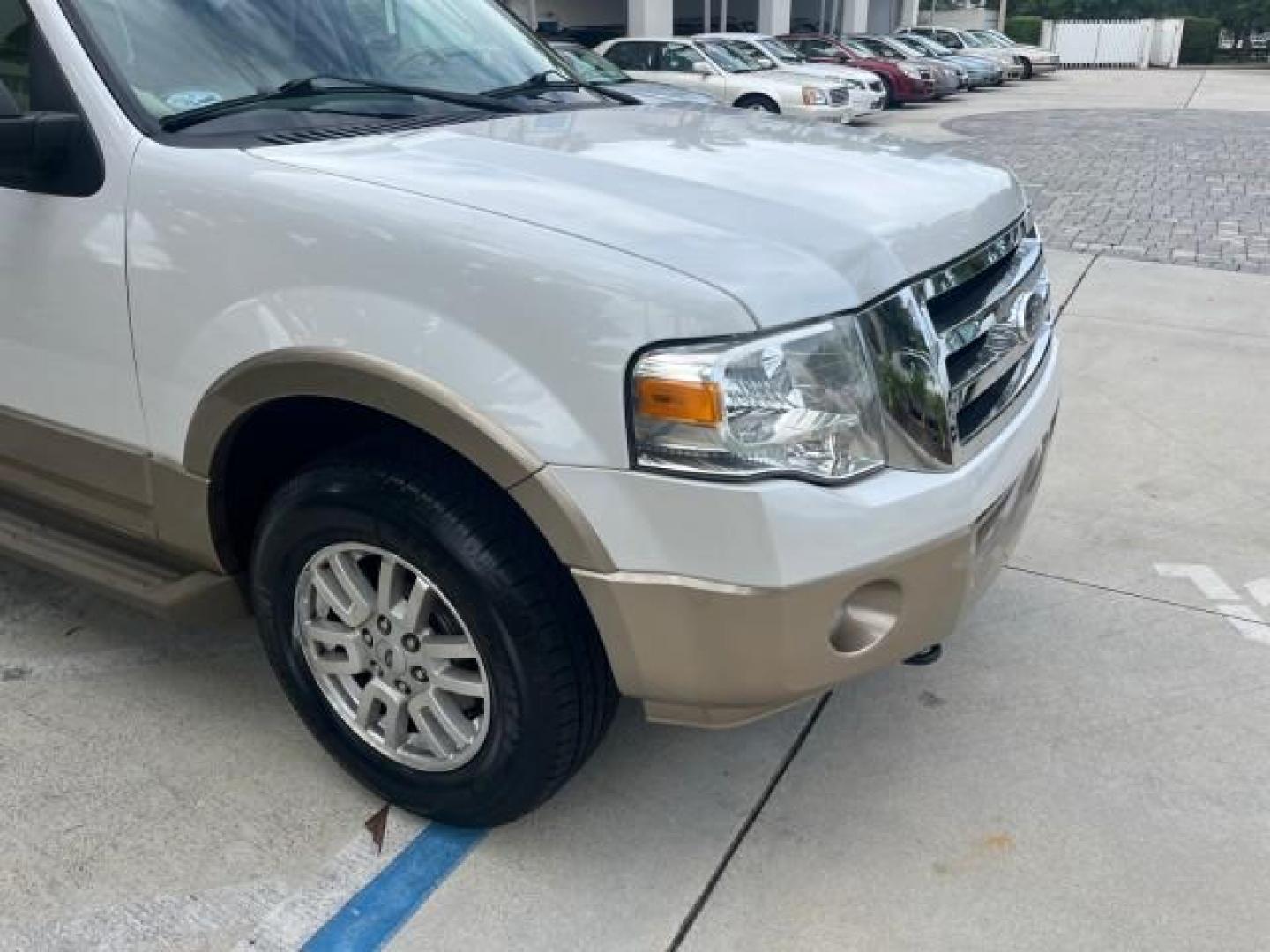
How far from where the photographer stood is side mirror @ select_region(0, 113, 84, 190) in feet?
7.55

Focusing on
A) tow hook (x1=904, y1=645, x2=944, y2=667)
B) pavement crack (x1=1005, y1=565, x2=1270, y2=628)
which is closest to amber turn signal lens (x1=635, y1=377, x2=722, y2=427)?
tow hook (x1=904, y1=645, x2=944, y2=667)

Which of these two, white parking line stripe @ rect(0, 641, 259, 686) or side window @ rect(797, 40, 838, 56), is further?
side window @ rect(797, 40, 838, 56)

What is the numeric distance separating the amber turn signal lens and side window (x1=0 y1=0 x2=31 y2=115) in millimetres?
1639

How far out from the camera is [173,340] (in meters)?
2.36

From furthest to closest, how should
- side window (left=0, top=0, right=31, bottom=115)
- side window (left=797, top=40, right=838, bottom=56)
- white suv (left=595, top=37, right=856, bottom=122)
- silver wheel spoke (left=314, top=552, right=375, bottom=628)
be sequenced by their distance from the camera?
1. side window (left=797, top=40, right=838, bottom=56)
2. white suv (left=595, top=37, right=856, bottom=122)
3. side window (left=0, top=0, right=31, bottom=115)
4. silver wheel spoke (left=314, top=552, right=375, bottom=628)

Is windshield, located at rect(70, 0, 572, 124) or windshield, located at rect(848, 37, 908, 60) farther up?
windshield, located at rect(70, 0, 572, 124)

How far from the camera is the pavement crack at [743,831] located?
2309mm

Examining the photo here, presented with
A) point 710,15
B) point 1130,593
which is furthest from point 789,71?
point 1130,593

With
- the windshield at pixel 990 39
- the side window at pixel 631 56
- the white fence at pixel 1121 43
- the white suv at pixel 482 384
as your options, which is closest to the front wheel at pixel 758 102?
the side window at pixel 631 56

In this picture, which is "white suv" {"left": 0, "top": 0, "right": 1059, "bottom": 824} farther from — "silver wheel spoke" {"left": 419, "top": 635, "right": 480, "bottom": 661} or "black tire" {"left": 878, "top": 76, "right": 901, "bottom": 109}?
"black tire" {"left": 878, "top": 76, "right": 901, "bottom": 109}

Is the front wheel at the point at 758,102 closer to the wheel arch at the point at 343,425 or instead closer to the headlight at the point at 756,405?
the wheel arch at the point at 343,425

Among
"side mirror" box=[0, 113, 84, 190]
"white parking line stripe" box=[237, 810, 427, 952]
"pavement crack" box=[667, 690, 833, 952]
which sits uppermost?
"side mirror" box=[0, 113, 84, 190]

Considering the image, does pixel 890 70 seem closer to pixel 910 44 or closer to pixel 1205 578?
pixel 910 44

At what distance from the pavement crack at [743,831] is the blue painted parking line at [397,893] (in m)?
0.53
